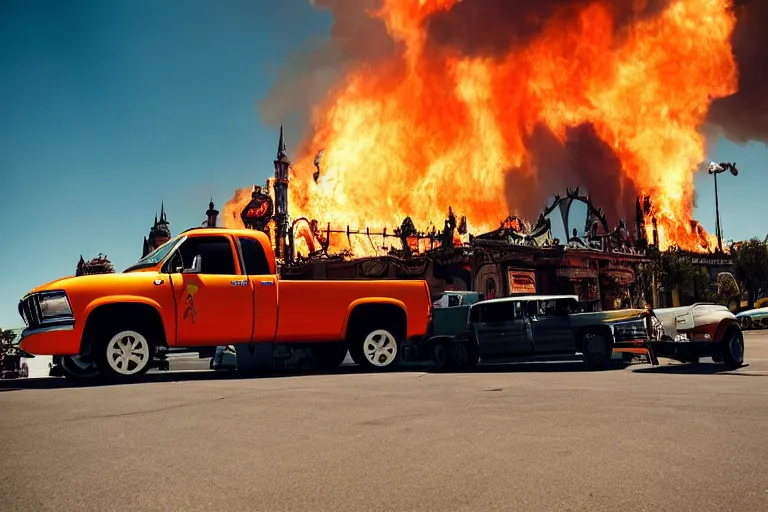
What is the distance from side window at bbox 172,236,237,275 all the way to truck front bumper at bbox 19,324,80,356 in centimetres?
220

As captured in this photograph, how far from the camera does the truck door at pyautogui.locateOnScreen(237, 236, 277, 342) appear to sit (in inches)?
490

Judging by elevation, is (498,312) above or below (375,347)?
above

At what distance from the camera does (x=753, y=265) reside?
6931 cm

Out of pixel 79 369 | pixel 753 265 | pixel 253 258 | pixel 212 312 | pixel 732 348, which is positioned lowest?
pixel 732 348

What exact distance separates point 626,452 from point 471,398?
3.45 meters

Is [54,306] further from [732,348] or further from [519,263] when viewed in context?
[519,263]

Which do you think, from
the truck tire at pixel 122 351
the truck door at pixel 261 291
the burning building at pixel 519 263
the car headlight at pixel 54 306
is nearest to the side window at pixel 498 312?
the truck door at pixel 261 291

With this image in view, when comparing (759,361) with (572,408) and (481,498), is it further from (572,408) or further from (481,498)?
(481,498)

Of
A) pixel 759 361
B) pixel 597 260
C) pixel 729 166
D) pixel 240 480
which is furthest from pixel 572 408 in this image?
pixel 729 166

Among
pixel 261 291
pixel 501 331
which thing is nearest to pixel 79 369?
pixel 261 291

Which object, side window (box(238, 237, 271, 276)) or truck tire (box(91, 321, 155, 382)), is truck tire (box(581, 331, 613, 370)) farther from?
truck tire (box(91, 321, 155, 382))

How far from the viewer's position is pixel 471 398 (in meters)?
8.61

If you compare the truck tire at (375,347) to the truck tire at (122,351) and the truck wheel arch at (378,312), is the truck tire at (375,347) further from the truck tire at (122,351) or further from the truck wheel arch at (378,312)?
the truck tire at (122,351)

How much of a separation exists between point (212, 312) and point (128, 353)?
1.58m
